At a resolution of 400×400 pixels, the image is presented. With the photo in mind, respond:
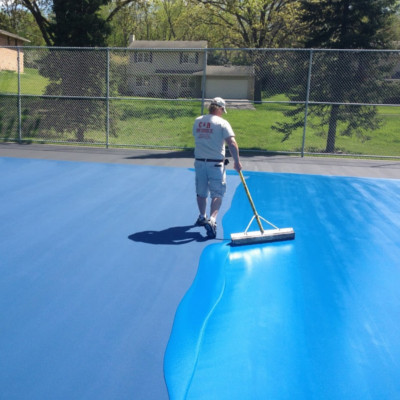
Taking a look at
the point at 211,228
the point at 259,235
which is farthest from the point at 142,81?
the point at 259,235

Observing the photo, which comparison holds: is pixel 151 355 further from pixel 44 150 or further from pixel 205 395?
pixel 44 150

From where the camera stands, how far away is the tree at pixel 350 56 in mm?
13297

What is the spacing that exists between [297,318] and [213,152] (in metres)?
2.72

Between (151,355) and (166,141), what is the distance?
13373 mm

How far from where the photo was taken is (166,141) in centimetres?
1650

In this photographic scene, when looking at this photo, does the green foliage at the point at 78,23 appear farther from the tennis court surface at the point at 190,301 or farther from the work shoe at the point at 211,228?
the work shoe at the point at 211,228

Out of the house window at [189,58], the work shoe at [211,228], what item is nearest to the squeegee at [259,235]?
the work shoe at [211,228]

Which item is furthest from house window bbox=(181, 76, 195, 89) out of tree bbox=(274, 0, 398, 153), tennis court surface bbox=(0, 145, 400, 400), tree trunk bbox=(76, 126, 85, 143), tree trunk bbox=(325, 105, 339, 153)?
tennis court surface bbox=(0, 145, 400, 400)

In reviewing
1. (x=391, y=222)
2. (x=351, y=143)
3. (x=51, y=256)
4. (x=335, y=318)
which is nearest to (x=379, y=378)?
(x=335, y=318)

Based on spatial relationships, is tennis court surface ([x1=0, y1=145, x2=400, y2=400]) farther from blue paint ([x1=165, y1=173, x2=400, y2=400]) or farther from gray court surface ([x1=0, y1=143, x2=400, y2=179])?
gray court surface ([x1=0, y1=143, x2=400, y2=179])

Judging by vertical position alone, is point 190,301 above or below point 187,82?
below

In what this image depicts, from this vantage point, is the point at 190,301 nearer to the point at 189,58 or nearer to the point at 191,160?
the point at 191,160

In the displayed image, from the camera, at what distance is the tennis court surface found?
3301mm

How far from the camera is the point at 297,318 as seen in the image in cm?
420
